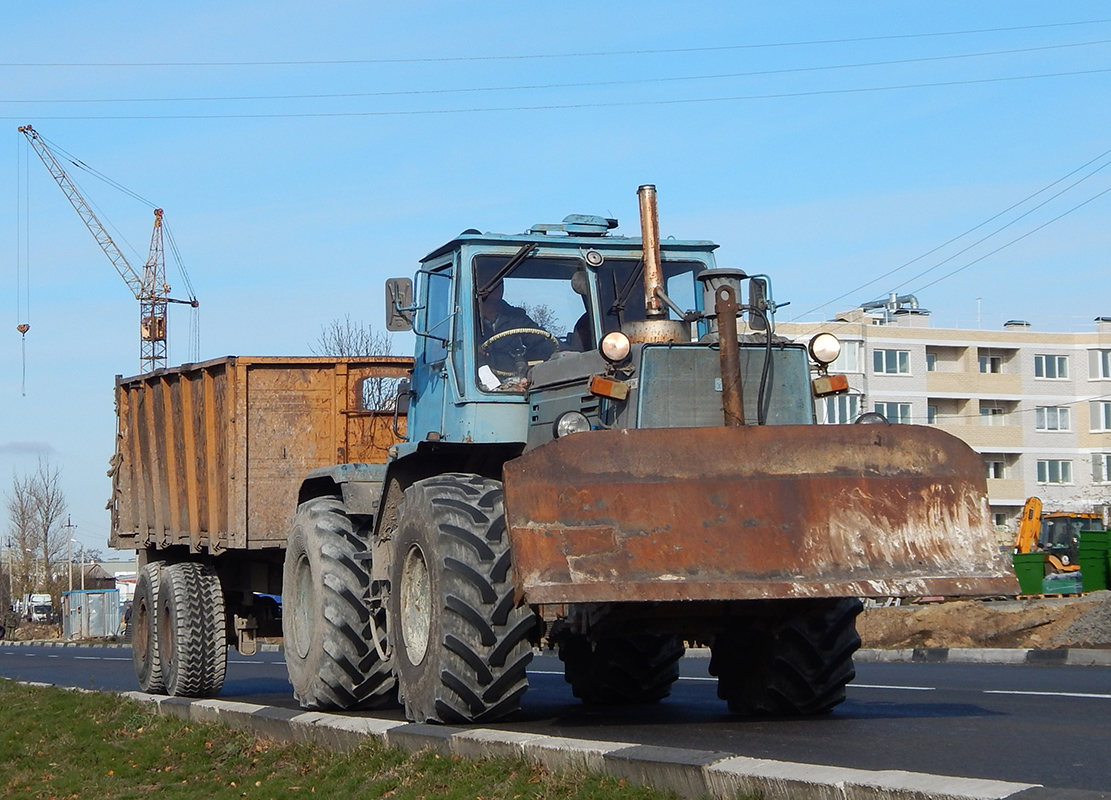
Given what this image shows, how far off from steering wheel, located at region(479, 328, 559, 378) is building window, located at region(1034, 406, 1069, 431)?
250ft

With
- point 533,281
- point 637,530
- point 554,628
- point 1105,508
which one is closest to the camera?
point 637,530

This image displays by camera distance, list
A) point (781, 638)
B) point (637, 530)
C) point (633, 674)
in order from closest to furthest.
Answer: point (637, 530), point (781, 638), point (633, 674)

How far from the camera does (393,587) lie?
31.6ft

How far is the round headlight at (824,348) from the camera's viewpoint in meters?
9.04

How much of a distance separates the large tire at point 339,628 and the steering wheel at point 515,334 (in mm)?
1797

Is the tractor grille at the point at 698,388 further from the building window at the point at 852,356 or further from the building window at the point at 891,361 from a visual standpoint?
the building window at the point at 891,361

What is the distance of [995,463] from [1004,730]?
77.0 meters

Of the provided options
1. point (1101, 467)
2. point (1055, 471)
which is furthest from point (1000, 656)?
point (1101, 467)

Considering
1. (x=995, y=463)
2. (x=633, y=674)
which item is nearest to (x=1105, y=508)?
(x=995, y=463)

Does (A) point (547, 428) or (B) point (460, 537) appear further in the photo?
(A) point (547, 428)

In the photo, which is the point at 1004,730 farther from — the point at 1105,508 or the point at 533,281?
the point at 1105,508

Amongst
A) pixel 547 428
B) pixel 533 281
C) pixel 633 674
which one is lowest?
pixel 633 674

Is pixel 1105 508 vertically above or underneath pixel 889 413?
underneath

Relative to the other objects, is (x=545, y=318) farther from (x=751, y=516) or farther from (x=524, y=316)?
(x=751, y=516)
